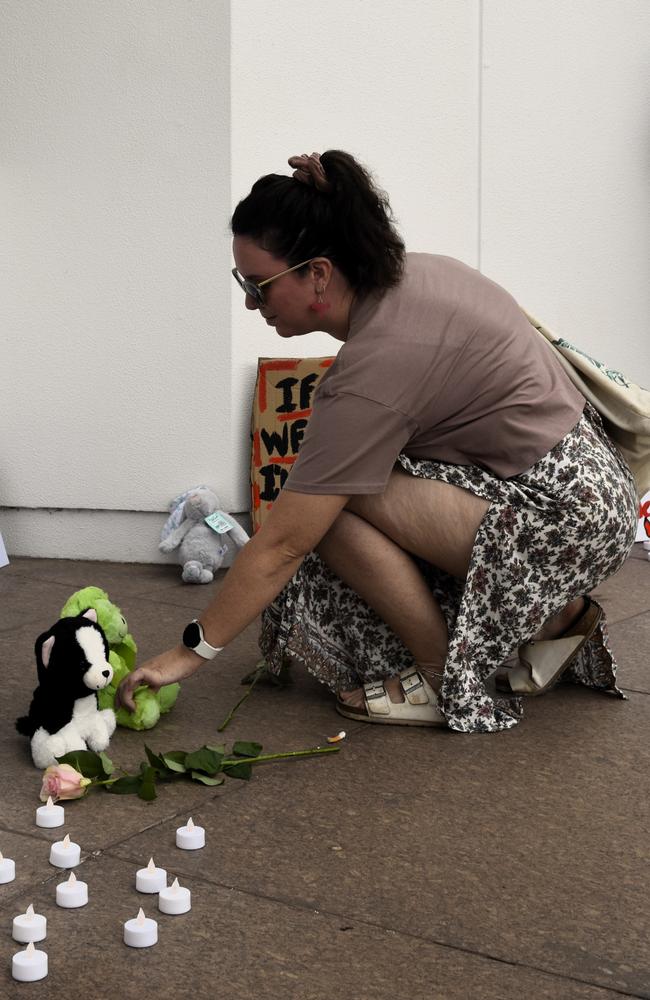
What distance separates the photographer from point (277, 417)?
420cm

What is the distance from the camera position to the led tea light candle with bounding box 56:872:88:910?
1.66 m

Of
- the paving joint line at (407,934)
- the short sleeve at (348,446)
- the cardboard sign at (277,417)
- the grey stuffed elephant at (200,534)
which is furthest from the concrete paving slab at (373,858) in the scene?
the cardboard sign at (277,417)

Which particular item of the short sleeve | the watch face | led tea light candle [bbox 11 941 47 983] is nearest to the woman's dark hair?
the short sleeve

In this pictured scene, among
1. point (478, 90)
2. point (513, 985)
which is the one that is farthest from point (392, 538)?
point (478, 90)

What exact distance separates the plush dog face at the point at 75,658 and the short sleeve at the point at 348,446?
0.48 m

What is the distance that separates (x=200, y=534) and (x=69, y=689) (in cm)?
194

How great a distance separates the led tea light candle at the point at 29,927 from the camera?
1.55 m

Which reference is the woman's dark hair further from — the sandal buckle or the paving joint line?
the paving joint line

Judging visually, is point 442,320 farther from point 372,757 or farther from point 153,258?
point 153,258

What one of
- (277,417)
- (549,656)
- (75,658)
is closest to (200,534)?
(277,417)

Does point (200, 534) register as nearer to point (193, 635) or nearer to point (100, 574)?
point (100, 574)

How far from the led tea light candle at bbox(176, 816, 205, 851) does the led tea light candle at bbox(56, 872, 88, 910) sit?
23 cm

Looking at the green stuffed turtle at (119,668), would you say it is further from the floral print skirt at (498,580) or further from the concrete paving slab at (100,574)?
the concrete paving slab at (100,574)

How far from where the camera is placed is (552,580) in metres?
2.50
